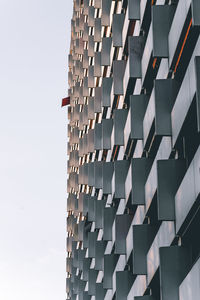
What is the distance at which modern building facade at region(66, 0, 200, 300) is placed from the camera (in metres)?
24.4

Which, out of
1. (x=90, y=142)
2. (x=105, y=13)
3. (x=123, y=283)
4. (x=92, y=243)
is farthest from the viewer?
(x=90, y=142)

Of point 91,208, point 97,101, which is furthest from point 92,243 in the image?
point 97,101

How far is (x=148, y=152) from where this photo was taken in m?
33.5

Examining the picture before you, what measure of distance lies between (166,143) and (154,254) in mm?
4969

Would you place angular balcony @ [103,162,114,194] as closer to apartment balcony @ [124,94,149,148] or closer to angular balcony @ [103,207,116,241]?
angular balcony @ [103,207,116,241]

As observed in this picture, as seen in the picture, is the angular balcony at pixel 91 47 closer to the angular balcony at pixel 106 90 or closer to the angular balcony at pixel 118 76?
the angular balcony at pixel 106 90

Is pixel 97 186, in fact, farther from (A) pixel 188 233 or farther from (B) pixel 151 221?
(A) pixel 188 233

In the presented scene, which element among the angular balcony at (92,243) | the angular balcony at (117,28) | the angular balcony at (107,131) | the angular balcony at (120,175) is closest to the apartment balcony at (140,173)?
the angular balcony at (120,175)

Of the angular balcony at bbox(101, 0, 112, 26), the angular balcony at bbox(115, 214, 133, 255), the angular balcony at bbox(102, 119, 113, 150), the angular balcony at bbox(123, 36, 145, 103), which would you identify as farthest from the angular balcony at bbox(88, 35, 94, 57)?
the angular balcony at bbox(123, 36, 145, 103)

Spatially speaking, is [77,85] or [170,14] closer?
[170,14]

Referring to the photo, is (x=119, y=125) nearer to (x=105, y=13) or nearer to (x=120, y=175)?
(x=120, y=175)

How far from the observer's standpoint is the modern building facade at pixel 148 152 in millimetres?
24391

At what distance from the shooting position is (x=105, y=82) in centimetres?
4797

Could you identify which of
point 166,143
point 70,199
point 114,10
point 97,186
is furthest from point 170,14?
point 70,199
